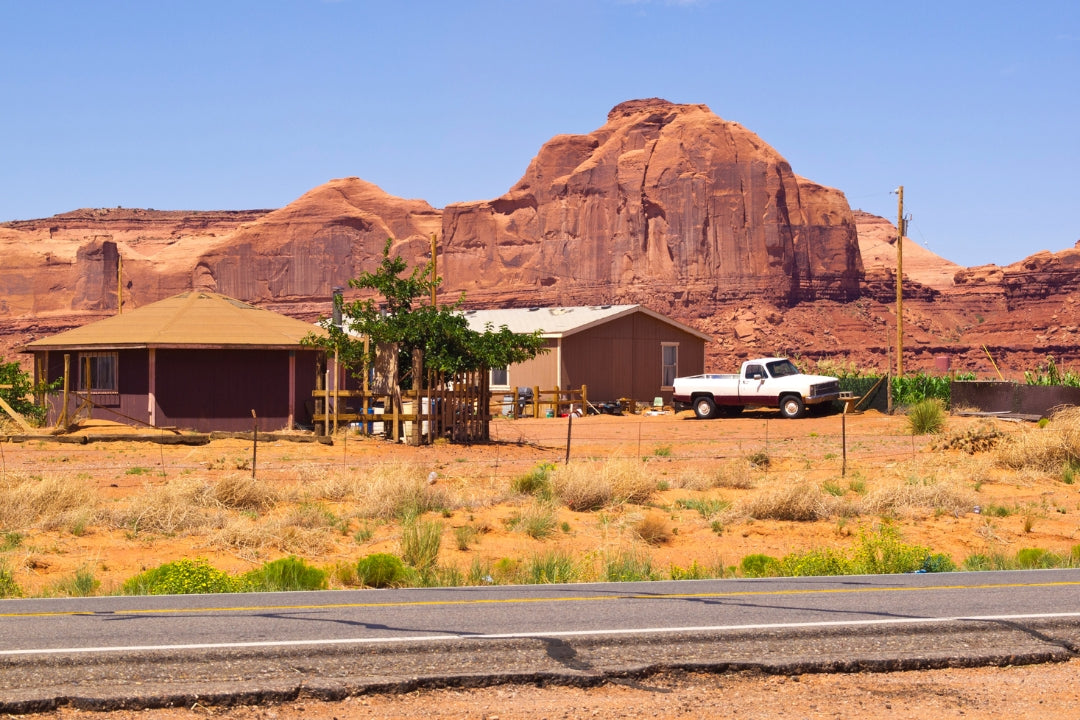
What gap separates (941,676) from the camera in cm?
724

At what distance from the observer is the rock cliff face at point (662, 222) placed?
4432 inches

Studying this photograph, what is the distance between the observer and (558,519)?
16969 millimetres

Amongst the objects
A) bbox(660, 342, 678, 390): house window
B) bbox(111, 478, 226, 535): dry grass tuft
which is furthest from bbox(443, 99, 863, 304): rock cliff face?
bbox(111, 478, 226, 535): dry grass tuft

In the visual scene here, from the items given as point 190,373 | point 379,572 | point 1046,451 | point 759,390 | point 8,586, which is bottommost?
point 8,586

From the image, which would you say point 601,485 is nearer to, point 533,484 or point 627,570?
point 533,484

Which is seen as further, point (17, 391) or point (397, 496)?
point (17, 391)

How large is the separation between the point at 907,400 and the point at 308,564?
28820 mm

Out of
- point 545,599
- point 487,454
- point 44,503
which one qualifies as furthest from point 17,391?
point 545,599

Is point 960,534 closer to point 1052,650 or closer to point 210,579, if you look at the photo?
point 1052,650

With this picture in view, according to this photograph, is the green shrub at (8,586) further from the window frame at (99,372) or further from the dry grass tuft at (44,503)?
the window frame at (99,372)

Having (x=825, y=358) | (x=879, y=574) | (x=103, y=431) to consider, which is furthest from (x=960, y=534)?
(x=825, y=358)

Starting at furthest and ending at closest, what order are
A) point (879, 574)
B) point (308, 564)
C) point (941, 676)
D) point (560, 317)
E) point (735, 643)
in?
point (560, 317), point (308, 564), point (879, 574), point (735, 643), point (941, 676)

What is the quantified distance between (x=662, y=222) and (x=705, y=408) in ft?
258

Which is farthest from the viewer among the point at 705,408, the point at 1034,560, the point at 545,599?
the point at 705,408
